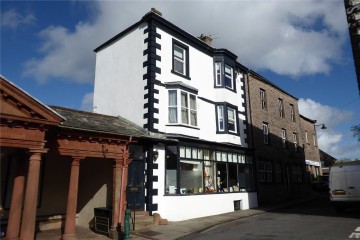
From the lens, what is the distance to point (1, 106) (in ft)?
29.6

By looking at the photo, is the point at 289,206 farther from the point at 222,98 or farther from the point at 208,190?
the point at 222,98

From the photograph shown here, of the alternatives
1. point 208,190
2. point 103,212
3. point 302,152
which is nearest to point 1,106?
point 103,212

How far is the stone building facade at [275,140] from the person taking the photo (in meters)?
22.3

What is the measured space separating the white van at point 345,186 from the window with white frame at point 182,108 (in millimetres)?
8023

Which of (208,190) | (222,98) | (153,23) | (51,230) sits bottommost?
(51,230)

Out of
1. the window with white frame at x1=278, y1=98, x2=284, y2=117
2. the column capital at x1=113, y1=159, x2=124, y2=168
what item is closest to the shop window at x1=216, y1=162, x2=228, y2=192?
the column capital at x1=113, y1=159, x2=124, y2=168

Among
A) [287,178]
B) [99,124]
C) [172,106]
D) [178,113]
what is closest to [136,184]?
[99,124]

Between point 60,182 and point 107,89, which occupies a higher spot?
point 107,89

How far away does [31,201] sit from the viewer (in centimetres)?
937

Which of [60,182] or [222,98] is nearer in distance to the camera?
[60,182]

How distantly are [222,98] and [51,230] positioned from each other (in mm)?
11668

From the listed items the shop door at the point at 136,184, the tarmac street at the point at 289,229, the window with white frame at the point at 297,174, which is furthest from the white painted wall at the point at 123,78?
the window with white frame at the point at 297,174

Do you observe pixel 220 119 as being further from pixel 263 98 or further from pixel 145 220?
pixel 145 220

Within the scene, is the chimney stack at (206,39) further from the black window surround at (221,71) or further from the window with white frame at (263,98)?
the window with white frame at (263,98)
